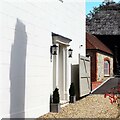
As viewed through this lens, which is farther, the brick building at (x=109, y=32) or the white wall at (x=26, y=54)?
the brick building at (x=109, y=32)

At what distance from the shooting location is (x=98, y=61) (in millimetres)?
27469

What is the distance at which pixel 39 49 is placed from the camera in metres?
9.95

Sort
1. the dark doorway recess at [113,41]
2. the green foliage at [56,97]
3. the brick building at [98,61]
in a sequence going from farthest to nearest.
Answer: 1. the dark doorway recess at [113,41]
2. the brick building at [98,61]
3. the green foliage at [56,97]

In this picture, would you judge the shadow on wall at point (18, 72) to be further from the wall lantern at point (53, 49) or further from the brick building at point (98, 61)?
the brick building at point (98, 61)

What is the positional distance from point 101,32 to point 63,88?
23.0m

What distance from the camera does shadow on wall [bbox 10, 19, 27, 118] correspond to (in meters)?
7.98

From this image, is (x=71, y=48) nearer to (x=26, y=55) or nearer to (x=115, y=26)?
(x=26, y=55)

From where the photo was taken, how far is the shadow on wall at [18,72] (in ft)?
26.2

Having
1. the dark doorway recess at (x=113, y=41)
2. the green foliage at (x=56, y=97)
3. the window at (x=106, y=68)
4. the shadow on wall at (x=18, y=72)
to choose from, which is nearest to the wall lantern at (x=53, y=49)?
the green foliage at (x=56, y=97)

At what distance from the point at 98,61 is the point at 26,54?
19089 millimetres

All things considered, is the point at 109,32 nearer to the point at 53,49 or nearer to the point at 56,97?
the point at 53,49

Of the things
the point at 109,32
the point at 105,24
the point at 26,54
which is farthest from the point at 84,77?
the point at 105,24

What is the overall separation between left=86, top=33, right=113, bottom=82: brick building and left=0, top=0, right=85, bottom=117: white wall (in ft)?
46.9

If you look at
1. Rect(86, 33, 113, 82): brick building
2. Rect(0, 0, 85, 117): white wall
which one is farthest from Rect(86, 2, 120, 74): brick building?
Rect(0, 0, 85, 117): white wall
